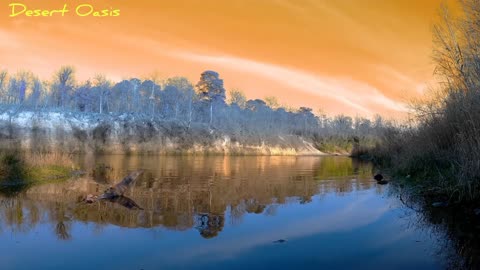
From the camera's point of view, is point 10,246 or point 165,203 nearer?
point 10,246

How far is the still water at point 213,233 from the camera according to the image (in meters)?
8.92

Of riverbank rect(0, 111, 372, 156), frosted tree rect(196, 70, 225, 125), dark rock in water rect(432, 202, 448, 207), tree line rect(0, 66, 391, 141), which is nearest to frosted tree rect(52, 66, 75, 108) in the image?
tree line rect(0, 66, 391, 141)

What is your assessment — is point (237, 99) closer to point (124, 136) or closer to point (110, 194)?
point (124, 136)

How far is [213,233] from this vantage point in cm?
1162

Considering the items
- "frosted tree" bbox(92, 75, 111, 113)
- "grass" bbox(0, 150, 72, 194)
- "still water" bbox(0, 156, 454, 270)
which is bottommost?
"still water" bbox(0, 156, 454, 270)

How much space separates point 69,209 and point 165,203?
149 inches

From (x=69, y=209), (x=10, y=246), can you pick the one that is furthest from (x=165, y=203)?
(x=10, y=246)

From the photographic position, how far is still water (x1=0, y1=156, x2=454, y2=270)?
351 inches

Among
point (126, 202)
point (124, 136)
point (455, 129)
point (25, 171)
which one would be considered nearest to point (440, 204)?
point (455, 129)

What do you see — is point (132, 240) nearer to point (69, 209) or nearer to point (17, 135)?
point (69, 209)

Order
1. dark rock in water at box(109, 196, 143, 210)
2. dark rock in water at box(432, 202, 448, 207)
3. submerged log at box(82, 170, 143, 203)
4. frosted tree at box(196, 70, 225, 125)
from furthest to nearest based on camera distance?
frosted tree at box(196, 70, 225, 125)
submerged log at box(82, 170, 143, 203)
dark rock in water at box(109, 196, 143, 210)
dark rock in water at box(432, 202, 448, 207)

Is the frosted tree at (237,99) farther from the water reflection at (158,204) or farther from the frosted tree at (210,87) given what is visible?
the water reflection at (158,204)

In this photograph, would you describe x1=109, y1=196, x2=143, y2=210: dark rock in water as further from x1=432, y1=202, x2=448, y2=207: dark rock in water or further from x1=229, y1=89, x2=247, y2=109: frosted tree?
x1=229, y1=89, x2=247, y2=109: frosted tree

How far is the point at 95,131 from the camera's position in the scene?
307ft
